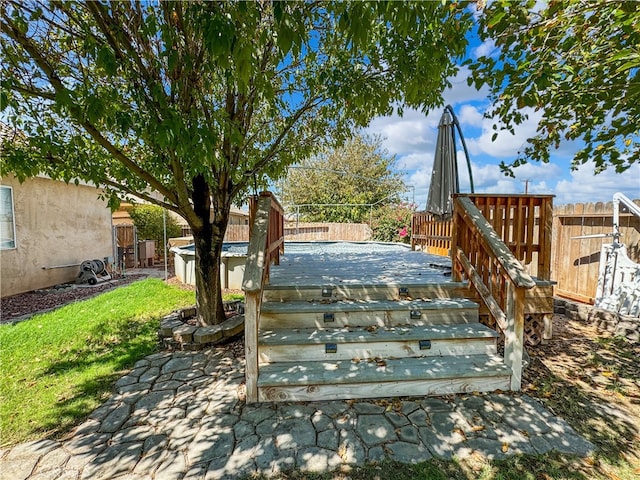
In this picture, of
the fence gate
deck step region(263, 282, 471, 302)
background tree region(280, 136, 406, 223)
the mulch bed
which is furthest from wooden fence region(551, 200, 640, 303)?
background tree region(280, 136, 406, 223)

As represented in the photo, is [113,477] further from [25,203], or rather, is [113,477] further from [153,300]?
[25,203]

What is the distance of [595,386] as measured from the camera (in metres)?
3.26

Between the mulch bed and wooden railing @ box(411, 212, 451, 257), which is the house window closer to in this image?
the mulch bed

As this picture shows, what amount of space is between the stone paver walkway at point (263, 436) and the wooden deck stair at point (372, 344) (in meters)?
0.15

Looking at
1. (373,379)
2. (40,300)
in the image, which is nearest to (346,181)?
(40,300)

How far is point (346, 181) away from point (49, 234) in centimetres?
1749

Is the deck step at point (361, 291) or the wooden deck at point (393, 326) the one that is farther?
the deck step at point (361, 291)

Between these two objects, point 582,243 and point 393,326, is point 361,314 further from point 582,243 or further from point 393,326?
point 582,243

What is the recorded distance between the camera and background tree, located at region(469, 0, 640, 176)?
10.2 feet

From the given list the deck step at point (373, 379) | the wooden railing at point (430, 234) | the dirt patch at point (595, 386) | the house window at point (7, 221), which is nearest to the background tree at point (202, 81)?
the deck step at point (373, 379)

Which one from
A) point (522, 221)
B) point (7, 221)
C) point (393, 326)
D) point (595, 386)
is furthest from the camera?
point (7, 221)

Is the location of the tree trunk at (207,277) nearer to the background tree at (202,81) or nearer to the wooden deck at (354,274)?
the background tree at (202,81)

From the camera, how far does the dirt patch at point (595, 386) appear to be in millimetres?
2504

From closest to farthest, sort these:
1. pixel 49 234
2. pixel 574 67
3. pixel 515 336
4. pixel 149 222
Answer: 1. pixel 515 336
2. pixel 574 67
3. pixel 49 234
4. pixel 149 222
